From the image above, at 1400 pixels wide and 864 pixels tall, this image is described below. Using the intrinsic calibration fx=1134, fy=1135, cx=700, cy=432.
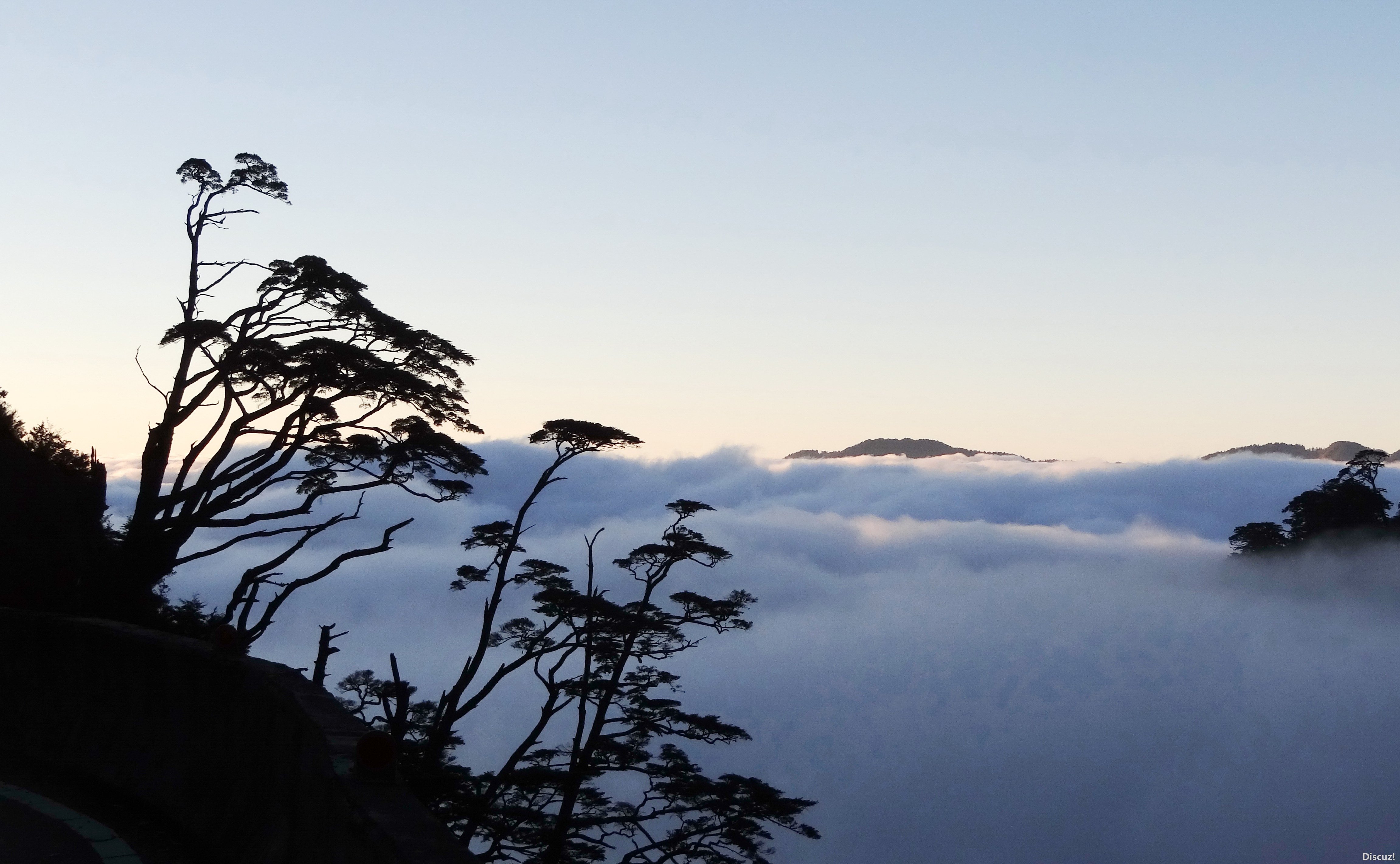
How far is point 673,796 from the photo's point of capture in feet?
118

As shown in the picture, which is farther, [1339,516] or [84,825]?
[1339,516]

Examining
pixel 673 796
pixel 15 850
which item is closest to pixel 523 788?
pixel 673 796

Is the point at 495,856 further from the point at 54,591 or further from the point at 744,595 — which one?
the point at 54,591

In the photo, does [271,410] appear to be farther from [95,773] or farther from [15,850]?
[15,850]

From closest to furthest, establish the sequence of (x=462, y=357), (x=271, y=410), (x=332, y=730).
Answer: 1. (x=332, y=730)
2. (x=271, y=410)
3. (x=462, y=357)

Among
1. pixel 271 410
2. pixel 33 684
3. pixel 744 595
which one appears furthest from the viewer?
pixel 744 595

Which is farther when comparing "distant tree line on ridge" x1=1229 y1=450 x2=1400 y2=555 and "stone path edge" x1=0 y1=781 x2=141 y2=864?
"distant tree line on ridge" x1=1229 y1=450 x2=1400 y2=555

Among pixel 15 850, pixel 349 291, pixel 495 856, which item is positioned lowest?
pixel 495 856

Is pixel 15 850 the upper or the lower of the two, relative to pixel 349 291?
lower

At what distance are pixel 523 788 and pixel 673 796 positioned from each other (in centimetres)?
472

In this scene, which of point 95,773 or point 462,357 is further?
point 462,357

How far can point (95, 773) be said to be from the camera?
401 inches

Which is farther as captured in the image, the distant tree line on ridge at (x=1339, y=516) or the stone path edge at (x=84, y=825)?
the distant tree line on ridge at (x=1339, y=516)

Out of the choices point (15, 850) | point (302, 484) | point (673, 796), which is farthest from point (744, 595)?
point (15, 850)
